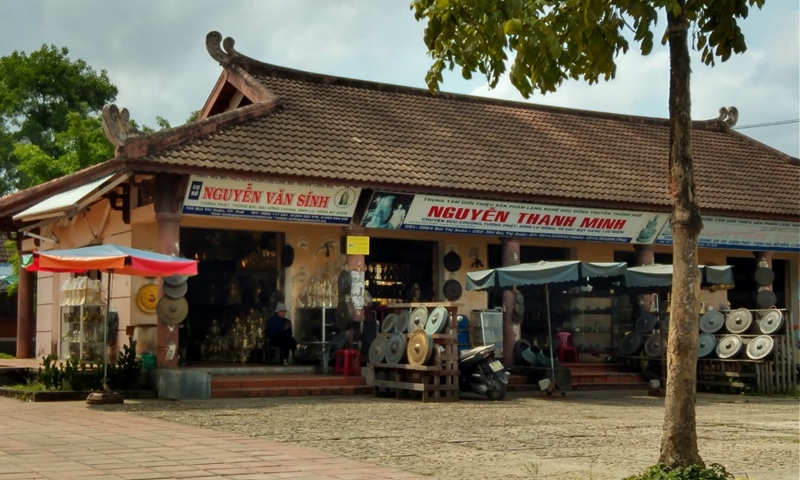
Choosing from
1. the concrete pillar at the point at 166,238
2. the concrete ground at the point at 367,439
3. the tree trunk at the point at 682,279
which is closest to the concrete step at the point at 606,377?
the concrete ground at the point at 367,439

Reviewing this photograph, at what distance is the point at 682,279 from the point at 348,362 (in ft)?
36.6

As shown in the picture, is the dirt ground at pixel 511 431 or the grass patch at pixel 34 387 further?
the grass patch at pixel 34 387

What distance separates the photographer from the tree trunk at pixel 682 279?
7441 millimetres

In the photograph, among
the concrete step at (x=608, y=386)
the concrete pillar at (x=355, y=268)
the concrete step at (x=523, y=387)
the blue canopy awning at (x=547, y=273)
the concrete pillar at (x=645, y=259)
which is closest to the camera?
the blue canopy awning at (x=547, y=273)

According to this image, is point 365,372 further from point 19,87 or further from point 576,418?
point 19,87

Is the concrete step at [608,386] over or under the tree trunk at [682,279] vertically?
under

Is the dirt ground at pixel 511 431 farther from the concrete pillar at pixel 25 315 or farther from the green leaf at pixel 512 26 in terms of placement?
the concrete pillar at pixel 25 315

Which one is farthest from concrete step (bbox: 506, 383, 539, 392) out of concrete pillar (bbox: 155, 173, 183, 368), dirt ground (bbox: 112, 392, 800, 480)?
concrete pillar (bbox: 155, 173, 183, 368)

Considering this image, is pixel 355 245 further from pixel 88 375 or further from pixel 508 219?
pixel 88 375

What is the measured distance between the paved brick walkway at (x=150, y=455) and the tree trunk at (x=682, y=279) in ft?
6.77

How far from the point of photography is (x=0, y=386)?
17.9 metres

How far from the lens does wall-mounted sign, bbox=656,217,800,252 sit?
22734 mm

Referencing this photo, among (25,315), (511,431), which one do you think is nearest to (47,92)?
(25,315)

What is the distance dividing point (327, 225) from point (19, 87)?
1098 inches
